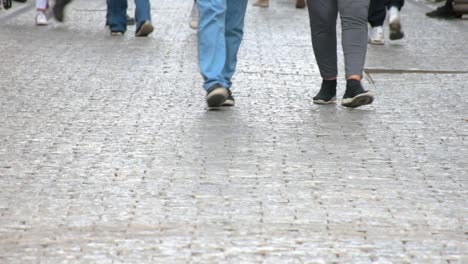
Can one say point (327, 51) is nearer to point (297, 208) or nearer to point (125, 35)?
point (297, 208)

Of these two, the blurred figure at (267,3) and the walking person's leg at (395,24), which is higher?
the walking person's leg at (395,24)

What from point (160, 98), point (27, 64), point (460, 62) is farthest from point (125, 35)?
point (160, 98)

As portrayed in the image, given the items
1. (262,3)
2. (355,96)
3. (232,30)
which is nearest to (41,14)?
(262,3)

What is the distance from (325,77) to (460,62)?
8.44ft

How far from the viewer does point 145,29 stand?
1188 centimetres

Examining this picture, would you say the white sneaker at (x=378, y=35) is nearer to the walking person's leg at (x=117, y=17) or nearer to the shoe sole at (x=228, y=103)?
the walking person's leg at (x=117, y=17)

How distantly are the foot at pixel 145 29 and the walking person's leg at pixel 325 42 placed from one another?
416 cm

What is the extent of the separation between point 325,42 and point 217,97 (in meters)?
0.91

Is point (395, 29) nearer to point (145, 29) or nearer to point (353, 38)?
point (145, 29)

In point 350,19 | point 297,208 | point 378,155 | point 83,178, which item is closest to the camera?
point 297,208

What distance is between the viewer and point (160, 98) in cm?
794

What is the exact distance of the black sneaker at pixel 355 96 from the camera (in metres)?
7.50

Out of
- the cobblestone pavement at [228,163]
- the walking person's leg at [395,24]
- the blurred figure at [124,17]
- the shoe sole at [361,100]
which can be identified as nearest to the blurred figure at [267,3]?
the blurred figure at [124,17]

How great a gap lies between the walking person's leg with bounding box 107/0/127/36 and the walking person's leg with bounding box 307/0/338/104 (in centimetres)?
454
